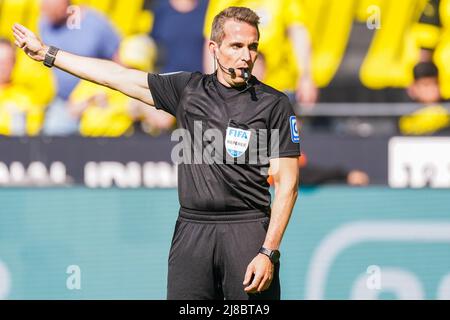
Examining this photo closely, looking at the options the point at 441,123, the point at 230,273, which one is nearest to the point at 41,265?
the point at 230,273

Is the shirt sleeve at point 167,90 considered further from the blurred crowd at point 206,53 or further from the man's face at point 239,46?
the blurred crowd at point 206,53

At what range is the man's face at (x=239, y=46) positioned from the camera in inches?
172

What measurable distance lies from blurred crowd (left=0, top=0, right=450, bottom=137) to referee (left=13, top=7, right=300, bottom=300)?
10.6 ft

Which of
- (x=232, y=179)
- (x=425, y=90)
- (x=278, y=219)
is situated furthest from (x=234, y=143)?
(x=425, y=90)

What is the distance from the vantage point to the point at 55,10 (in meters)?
7.82

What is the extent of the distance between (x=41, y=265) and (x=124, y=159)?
1442mm

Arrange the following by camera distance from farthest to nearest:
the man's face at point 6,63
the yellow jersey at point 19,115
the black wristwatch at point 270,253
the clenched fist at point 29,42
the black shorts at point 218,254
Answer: the man's face at point 6,63 → the yellow jersey at point 19,115 → the clenched fist at point 29,42 → the black shorts at point 218,254 → the black wristwatch at point 270,253

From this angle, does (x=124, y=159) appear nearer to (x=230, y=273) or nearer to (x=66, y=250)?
(x=66, y=250)

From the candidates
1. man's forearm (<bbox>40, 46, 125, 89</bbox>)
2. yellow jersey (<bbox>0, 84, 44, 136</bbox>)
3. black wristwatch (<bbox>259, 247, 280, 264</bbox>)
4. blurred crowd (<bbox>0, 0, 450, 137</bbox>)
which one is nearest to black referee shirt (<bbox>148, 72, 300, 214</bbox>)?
A: black wristwatch (<bbox>259, 247, 280, 264</bbox>)

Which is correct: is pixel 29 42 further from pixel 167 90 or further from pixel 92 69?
pixel 167 90

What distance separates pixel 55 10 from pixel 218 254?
13.1ft

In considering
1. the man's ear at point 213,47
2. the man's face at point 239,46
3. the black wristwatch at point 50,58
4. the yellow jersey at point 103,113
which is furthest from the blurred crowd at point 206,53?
the man's face at point 239,46

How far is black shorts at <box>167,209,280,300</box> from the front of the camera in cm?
442

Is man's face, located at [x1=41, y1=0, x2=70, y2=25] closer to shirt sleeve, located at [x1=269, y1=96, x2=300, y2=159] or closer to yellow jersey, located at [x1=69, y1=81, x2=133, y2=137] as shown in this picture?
yellow jersey, located at [x1=69, y1=81, x2=133, y2=137]
